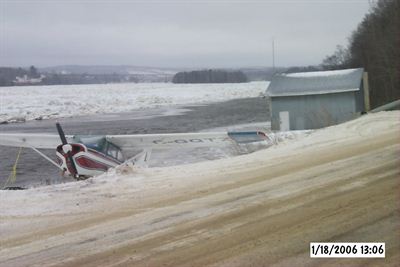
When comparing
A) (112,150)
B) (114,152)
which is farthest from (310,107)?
(112,150)

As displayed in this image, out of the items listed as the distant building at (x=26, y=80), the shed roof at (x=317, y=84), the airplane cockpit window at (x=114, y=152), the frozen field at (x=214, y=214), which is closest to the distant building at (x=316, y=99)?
the shed roof at (x=317, y=84)

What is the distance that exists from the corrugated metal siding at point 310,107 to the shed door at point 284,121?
21cm

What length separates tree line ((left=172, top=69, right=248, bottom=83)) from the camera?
612 ft

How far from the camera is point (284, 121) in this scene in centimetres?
3167

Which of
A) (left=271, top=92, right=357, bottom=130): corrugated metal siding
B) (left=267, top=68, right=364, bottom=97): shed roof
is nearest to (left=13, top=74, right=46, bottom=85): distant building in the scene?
(left=267, top=68, right=364, bottom=97): shed roof

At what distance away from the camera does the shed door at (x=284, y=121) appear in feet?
102

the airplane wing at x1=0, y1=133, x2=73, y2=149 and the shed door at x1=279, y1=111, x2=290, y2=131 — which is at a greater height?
the airplane wing at x1=0, y1=133, x2=73, y2=149

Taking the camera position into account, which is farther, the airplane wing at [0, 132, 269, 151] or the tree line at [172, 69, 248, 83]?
the tree line at [172, 69, 248, 83]

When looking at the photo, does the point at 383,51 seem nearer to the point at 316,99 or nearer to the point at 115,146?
the point at 316,99

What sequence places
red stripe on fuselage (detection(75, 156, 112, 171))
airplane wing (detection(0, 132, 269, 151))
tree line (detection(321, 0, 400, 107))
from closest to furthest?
red stripe on fuselage (detection(75, 156, 112, 171)), airplane wing (detection(0, 132, 269, 151)), tree line (detection(321, 0, 400, 107))

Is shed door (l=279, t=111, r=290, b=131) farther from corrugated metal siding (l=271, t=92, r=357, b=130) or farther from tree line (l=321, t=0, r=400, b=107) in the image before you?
tree line (l=321, t=0, r=400, b=107)

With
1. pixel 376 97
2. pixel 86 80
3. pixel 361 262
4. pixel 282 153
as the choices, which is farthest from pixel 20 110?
pixel 86 80

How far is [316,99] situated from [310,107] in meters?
0.64

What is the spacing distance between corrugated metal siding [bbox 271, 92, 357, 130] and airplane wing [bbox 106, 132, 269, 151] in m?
16.3
